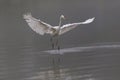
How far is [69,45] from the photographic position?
65.6 feet

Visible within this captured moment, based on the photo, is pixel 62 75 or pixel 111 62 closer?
pixel 62 75

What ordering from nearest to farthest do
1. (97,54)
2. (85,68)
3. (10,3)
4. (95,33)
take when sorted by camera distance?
(85,68) < (97,54) < (95,33) < (10,3)

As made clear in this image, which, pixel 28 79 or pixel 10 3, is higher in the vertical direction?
pixel 10 3

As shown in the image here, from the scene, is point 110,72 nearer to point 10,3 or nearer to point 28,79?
point 28,79

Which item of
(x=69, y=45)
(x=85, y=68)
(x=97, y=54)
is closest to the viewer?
(x=85, y=68)

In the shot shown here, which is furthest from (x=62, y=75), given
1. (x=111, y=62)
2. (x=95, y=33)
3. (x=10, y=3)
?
(x=10, y=3)

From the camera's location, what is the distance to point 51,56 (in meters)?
17.5

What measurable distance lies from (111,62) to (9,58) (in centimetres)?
337

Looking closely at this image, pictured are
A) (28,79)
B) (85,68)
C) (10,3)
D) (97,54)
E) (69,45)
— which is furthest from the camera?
(10,3)

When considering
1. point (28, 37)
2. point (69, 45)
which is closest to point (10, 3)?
point (28, 37)

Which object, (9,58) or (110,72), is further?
(9,58)

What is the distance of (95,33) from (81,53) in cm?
601

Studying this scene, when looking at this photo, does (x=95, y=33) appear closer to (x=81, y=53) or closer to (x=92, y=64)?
(x=81, y=53)

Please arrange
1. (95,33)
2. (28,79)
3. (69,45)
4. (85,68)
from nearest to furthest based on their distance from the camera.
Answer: (28,79) < (85,68) < (69,45) < (95,33)
